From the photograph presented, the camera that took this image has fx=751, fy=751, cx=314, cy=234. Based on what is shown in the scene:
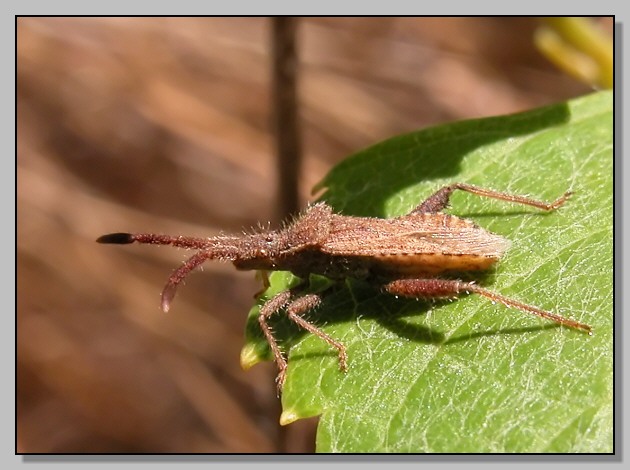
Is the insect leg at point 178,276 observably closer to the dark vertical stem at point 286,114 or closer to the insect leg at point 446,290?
the dark vertical stem at point 286,114

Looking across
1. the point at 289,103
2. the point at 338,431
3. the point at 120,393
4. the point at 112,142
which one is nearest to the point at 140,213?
the point at 112,142

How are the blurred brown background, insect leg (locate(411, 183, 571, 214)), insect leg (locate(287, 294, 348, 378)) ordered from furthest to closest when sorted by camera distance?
the blurred brown background, insect leg (locate(411, 183, 571, 214)), insect leg (locate(287, 294, 348, 378))

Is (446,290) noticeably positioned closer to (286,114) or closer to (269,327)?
(269,327)

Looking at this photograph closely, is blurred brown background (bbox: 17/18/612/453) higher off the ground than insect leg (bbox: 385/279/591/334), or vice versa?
blurred brown background (bbox: 17/18/612/453)

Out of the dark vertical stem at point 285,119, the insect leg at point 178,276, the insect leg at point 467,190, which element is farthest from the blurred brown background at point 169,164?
the insect leg at point 467,190

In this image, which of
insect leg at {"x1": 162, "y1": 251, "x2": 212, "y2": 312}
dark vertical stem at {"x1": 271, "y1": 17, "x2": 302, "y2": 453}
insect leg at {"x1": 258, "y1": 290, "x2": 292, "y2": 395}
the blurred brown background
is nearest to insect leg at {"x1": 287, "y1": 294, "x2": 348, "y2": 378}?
insect leg at {"x1": 258, "y1": 290, "x2": 292, "y2": 395}

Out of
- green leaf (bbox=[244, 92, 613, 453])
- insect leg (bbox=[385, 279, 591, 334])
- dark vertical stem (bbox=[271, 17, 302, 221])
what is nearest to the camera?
green leaf (bbox=[244, 92, 613, 453])

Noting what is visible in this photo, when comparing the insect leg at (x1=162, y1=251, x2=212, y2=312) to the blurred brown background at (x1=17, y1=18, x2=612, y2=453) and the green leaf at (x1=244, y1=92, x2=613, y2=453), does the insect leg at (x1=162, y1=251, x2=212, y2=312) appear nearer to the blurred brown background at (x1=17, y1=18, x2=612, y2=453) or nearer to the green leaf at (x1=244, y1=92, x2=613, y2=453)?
the green leaf at (x1=244, y1=92, x2=613, y2=453)

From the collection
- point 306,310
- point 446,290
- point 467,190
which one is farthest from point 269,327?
point 467,190
